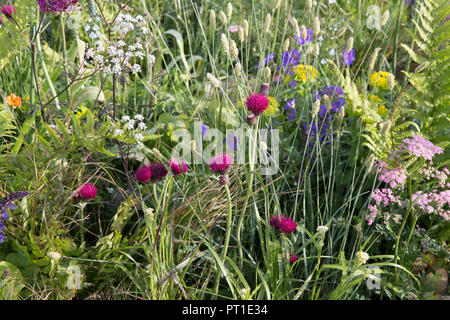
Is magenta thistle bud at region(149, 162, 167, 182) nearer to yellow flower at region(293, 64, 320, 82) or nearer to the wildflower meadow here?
the wildflower meadow

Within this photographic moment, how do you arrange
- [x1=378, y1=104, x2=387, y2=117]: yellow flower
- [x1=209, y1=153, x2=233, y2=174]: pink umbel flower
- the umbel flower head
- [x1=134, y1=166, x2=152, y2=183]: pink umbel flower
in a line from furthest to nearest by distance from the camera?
[x1=378, y1=104, x2=387, y2=117]: yellow flower → the umbel flower head → [x1=134, y1=166, x2=152, y2=183]: pink umbel flower → [x1=209, y1=153, x2=233, y2=174]: pink umbel flower

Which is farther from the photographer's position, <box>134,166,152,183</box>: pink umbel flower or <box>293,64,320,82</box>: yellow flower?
<box>293,64,320,82</box>: yellow flower

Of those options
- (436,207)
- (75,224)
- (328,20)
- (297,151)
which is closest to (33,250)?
(75,224)

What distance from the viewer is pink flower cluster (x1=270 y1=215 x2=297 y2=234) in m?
1.43

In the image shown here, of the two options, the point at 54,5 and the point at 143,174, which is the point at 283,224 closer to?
the point at 143,174

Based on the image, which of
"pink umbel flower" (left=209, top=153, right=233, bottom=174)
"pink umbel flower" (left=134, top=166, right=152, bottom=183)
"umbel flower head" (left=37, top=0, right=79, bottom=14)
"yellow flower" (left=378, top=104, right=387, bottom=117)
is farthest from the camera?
"yellow flower" (left=378, top=104, right=387, bottom=117)

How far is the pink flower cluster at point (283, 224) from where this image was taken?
4.68 feet

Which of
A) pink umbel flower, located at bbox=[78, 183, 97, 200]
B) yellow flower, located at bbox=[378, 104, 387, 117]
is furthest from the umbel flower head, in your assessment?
yellow flower, located at bbox=[378, 104, 387, 117]

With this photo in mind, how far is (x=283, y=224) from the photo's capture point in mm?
1439

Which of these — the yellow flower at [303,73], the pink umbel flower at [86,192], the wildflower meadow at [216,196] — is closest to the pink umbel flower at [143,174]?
the wildflower meadow at [216,196]

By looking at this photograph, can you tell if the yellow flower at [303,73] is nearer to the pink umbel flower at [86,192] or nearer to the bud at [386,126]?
the bud at [386,126]

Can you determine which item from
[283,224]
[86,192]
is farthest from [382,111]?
[86,192]
